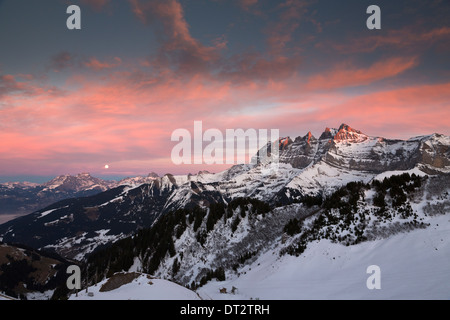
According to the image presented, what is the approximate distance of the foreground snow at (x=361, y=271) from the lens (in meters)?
24.7

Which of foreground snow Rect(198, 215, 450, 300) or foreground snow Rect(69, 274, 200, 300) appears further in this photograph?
foreground snow Rect(69, 274, 200, 300)

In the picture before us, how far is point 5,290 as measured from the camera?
191750 mm

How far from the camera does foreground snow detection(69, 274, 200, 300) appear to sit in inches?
1059

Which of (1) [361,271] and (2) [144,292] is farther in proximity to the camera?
→ (1) [361,271]

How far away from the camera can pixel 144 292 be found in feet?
92.3

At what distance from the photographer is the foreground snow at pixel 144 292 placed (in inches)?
1059

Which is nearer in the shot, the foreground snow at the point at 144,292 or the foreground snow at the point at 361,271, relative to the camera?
the foreground snow at the point at 361,271

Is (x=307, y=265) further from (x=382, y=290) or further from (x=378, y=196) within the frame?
(x=378, y=196)

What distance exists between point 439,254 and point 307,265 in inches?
707

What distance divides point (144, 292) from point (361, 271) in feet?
93.4

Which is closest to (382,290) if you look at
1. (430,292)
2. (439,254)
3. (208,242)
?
(430,292)

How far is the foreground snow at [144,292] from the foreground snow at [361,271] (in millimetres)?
5434

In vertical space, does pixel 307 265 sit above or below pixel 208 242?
above

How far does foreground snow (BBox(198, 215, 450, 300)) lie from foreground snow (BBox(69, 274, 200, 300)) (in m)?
5.43
